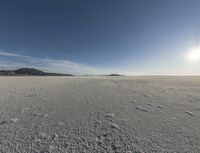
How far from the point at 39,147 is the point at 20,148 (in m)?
0.32

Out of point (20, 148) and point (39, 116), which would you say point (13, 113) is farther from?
point (20, 148)

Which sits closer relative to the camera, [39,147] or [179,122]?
[39,147]

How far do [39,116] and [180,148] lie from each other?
11.8 feet


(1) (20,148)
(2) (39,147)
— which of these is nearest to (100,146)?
(2) (39,147)

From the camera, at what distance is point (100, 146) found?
205cm

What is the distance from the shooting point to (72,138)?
2.29 meters

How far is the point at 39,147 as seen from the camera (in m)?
1.98

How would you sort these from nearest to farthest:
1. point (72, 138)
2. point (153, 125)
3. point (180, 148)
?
point (180, 148), point (72, 138), point (153, 125)

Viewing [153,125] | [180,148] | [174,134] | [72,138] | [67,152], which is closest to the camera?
[67,152]

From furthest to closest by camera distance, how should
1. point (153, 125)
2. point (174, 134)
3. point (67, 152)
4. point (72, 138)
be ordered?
point (153, 125)
point (174, 134)
point (72, 138)
point (67, 152)

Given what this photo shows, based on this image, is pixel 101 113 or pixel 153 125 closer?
pixel 153 125

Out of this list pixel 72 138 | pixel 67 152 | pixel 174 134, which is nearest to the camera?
pixel 67 152

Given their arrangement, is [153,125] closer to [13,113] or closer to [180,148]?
[180,148]

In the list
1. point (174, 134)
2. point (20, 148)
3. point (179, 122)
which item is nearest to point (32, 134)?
point (20, 148)
